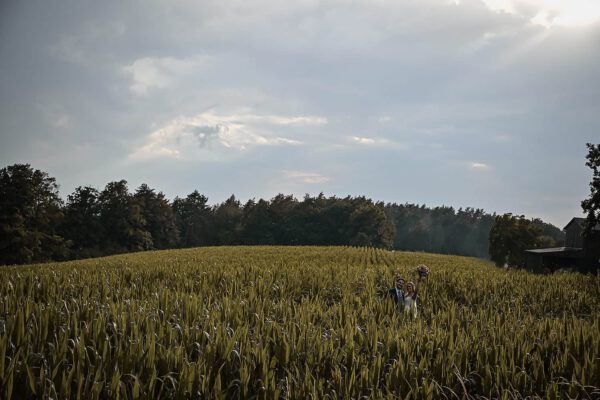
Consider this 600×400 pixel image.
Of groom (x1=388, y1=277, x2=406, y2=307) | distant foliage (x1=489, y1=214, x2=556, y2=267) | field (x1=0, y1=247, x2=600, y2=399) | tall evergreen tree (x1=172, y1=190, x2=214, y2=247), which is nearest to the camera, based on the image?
field (x1=0, y1=247, x2=600, y2=399)

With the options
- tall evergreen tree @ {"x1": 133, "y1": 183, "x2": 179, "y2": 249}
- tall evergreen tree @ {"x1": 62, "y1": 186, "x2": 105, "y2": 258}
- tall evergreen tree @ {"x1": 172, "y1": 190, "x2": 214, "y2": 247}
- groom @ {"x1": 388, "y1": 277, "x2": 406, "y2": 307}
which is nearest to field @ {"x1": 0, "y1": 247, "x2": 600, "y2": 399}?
groom @ {"x1": 388, "y1": 277, "x2": 406, "y2": 307}

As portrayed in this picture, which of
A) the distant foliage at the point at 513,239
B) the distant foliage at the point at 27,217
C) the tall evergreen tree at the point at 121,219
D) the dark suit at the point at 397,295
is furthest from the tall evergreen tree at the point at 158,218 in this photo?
the dark suit at the point at 397,295

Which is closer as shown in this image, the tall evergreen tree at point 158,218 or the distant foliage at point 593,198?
the distant foliage at point 593,198

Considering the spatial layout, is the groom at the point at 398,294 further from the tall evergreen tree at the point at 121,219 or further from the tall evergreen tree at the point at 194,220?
the tall evergreen tree at the point at 194,220

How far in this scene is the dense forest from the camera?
52656 mm

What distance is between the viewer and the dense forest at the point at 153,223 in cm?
5266

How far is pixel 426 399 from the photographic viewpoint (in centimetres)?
419

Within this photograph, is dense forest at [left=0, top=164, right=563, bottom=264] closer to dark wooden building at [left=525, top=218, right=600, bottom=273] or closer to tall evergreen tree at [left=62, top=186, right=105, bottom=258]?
tall evergreen tree at [left=62, top=186, right=105, bottom=258]

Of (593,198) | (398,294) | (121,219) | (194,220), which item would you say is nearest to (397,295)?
(398,294)

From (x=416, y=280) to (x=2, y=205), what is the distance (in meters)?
54.5

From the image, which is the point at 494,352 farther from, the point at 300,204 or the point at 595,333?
the point at 300,204

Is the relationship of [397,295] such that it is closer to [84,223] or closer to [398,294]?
[398,294]

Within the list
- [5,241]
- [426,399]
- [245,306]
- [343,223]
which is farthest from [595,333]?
[343,223]

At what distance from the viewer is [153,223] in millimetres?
86125
